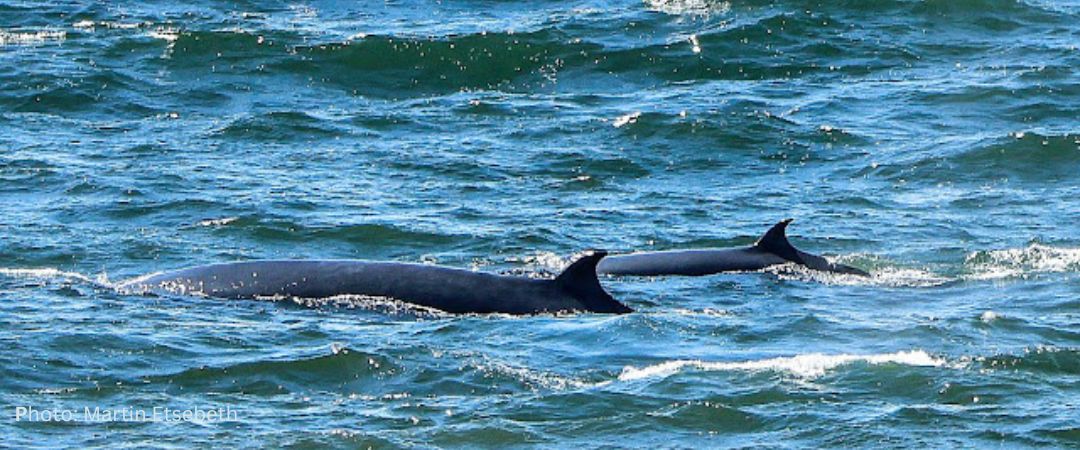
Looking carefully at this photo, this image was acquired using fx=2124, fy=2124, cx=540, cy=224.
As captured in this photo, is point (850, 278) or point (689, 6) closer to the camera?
point (850, 278)

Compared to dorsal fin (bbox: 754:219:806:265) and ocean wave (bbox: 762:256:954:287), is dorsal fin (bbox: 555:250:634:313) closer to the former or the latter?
ocean wave (bbox: 762:256:954:287)

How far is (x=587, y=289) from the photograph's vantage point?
47.9ft

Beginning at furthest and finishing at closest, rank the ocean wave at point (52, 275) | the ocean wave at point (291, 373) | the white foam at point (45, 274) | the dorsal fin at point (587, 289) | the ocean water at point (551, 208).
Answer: the white foam at point (45, 274) < the ocean wave at point (52, 275) < the dorsal fin at point (587, 289) < the ocean wave at point (291, 373) < the ocean water at point (551, 208)

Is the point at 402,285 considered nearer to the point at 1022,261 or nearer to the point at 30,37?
the point at 1022,261

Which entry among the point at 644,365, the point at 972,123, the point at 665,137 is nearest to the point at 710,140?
the point at 665,137

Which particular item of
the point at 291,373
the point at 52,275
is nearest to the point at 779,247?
the point at 291,373

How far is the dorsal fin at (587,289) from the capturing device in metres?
14.5

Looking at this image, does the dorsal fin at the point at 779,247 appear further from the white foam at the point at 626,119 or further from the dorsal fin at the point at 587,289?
the white foam at the point at 626,119

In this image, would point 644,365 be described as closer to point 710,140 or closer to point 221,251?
point 221,251

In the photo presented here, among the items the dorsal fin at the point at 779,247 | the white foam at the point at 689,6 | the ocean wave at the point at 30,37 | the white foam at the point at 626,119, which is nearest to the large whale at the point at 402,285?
the dorsal fin at the point at 779,247

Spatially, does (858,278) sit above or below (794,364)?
below

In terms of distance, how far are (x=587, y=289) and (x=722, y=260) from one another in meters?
2.56

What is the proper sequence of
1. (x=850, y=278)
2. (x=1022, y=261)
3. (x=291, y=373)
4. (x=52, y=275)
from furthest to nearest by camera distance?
(x=1022, y=261), (x=850, y=278), (x=52, y=275), (x=291, y=373)

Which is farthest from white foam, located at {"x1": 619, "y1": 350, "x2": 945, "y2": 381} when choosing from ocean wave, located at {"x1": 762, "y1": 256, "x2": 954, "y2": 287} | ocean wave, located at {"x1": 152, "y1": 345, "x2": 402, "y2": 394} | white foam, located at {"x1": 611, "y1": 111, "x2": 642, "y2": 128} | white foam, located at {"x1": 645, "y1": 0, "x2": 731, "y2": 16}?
white foam, located at {"x1": 645, "y1": 0, "x2": 731, "y2": 16}
